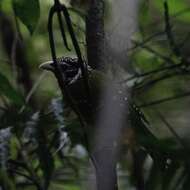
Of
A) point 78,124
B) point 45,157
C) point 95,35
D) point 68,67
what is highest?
point 95,35

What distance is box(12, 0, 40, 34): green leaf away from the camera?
191 centimetres

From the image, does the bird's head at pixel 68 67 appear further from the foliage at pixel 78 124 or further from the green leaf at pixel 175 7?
the green leaf at pixel 175 7

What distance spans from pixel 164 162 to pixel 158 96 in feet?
5.83

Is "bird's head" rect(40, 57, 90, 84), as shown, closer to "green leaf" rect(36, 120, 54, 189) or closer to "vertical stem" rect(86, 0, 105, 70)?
"green leaf" rect(36, 120, 54, 189)

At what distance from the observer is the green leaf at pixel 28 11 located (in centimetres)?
191

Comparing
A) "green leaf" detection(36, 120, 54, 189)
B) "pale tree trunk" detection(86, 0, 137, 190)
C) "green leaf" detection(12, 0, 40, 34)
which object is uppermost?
"green leaf" detection(12, 0, 40, 34)

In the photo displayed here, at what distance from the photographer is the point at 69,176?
10.5ft

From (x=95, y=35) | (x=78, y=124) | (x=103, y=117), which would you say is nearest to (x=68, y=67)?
(x=78, y=124)

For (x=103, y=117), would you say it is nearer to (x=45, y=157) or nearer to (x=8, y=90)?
(x=8, y=90)

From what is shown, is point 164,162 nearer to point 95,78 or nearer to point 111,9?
point 95,78

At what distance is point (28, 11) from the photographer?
6.32ft

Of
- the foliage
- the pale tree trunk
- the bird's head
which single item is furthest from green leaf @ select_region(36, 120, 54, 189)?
the pale tree trunk

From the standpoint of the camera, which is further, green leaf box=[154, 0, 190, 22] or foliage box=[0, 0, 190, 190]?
green leaf box=[154, 0, 190, 22]

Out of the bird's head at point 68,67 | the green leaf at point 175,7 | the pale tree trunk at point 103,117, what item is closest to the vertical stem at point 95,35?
the pale tree trunk at point 103,117
